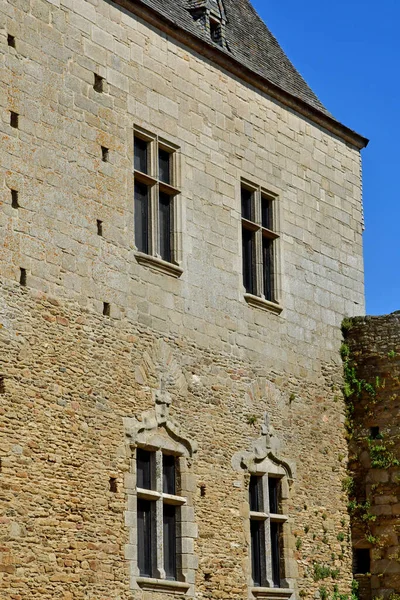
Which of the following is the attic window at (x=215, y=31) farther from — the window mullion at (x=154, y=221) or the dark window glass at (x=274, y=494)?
the dark window glass at (x=274, y=494)

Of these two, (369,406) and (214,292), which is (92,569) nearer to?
(214,292)

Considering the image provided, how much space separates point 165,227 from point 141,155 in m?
0.93

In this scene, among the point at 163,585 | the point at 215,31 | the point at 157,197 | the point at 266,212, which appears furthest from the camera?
the point at 215,31

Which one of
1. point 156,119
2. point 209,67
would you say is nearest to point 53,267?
point 156,119

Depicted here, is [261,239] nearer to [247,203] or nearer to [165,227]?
[247,203]

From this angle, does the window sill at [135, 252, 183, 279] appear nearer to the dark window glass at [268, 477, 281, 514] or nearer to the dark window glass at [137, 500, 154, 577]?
the dark window glass at [137, 500, 154, 577]

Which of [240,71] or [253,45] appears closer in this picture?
[240,71]

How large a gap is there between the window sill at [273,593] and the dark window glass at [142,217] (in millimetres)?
4454

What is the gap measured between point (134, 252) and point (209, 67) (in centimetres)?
340

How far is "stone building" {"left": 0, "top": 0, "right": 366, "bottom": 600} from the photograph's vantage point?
13789 mm

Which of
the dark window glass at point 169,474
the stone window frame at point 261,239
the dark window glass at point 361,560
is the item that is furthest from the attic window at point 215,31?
the dark window glass at point 361,560

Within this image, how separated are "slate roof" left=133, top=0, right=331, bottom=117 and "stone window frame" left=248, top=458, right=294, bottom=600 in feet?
17.8

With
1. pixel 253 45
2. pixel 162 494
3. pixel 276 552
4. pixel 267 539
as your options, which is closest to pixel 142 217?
pixel 162 494

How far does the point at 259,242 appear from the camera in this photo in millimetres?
18047
